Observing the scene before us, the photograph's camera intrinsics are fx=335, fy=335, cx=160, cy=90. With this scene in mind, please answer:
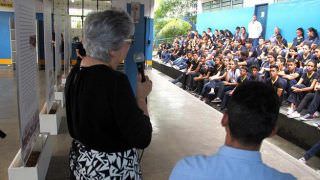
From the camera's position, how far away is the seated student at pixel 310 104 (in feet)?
17.4

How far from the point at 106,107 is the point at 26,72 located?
1517 millimetres

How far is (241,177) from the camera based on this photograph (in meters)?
0.93

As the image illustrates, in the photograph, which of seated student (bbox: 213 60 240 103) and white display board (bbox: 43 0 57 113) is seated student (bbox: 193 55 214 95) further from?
white display board (bbox: 43 0 57 113)

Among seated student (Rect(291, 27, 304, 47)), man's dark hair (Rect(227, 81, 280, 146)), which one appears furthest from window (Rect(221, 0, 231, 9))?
man's dark hair (Rect(227, 81, 280, 146))

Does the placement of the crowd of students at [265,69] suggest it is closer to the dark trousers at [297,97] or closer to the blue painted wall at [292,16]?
the dark trousers at [297,97]

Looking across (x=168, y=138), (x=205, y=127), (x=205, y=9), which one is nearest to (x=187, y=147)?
(x=168, y=138)

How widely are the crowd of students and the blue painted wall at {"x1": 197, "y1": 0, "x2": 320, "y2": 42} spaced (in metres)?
0.37

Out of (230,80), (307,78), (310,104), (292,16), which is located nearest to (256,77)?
(230,80)

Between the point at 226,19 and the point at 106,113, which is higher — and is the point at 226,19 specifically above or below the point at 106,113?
above

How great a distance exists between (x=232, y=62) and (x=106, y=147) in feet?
22.0

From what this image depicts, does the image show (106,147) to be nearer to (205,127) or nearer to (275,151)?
(275,151)

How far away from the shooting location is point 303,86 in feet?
19.4

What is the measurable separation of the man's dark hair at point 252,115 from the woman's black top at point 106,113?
1.43 feet

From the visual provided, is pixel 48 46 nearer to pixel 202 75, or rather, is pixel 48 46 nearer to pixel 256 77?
pixel 256 77
